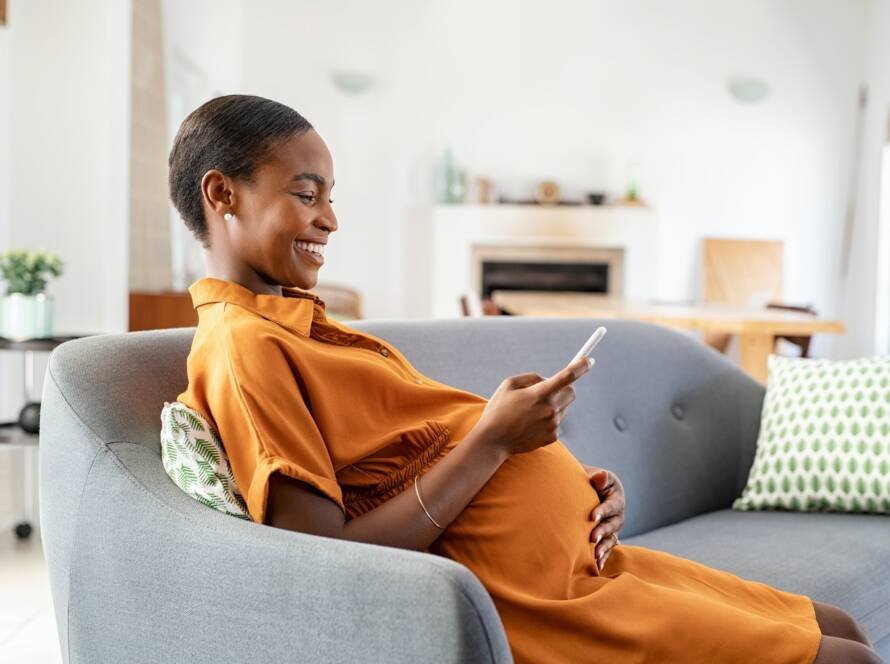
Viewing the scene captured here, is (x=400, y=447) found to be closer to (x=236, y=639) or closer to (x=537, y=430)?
(x=537, y=430)

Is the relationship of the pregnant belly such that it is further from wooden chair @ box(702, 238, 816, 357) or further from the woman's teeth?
wooden chair @ box(702, 238, 816, 357)


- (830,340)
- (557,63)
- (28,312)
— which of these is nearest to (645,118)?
(557,63)

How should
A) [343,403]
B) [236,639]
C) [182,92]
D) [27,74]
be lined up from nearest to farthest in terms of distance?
1. [236,639]
2. [343,403]
3. [27,74]
4. [182,92]

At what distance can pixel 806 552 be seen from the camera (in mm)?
1971

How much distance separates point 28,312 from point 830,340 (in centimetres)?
650

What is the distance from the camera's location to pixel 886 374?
2355mm

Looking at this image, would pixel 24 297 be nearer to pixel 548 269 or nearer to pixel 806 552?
pixel 806 552

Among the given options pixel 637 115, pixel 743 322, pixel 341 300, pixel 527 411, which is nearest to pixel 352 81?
pixel 341 300

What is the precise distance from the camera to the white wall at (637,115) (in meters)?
8.17

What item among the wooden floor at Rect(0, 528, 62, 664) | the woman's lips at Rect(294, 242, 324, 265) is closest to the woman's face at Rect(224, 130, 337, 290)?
the woman's lips at Rect(294, 242, 324, 265)

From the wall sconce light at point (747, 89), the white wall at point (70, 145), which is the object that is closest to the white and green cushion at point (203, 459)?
the white wall at point (70, 145)

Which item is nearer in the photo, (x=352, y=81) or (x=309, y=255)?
(x=309, y=255)

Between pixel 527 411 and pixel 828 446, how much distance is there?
1.32m

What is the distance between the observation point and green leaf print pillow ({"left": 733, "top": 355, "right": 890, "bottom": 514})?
2.29 metres
